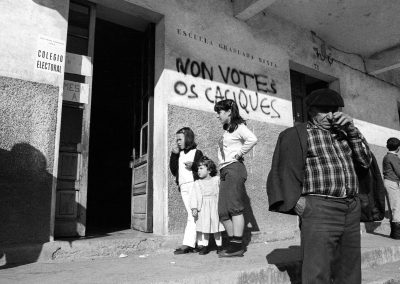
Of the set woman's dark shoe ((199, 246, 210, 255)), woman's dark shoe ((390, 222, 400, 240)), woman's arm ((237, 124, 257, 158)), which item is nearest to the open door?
woman's dark shoe ((199, 246, 210, 255))

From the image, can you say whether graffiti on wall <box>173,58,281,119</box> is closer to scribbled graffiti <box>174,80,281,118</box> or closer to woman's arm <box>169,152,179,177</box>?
scribbled graffiti <box>174,80,281,118</box>

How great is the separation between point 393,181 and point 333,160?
4465 mm

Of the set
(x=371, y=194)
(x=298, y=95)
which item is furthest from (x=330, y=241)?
(x=298, y=95)

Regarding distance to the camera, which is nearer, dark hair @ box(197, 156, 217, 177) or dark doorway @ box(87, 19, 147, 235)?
dark hair @ box(197, 156, 217, 177)

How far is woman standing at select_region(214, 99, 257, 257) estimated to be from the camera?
3.77m

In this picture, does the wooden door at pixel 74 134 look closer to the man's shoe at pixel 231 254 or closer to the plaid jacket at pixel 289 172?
the man's shoe at pixel 231 254

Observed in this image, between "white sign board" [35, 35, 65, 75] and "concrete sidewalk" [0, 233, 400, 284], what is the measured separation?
2233mm

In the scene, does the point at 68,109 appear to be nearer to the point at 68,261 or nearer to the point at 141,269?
the point at 68,261

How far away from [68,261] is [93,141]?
638 centimetres

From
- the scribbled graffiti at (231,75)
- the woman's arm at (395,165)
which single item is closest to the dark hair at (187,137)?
the scribbled graffiti at (231,75)

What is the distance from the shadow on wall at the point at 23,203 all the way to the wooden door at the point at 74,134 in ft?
1.56

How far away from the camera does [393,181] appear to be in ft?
19.8

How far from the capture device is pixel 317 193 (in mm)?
2363

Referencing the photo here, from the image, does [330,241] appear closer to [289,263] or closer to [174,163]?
[289,263]
